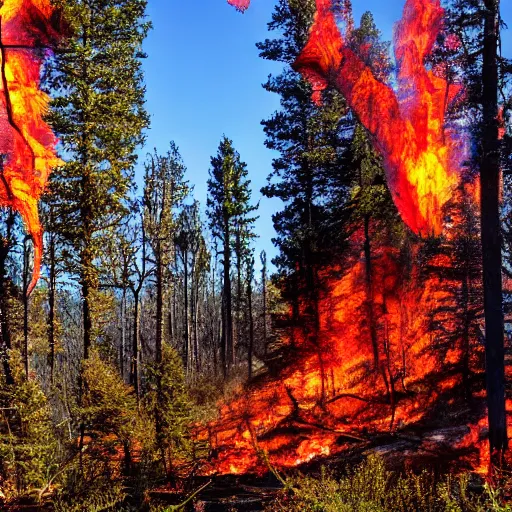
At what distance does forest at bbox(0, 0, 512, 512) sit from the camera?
417 inches

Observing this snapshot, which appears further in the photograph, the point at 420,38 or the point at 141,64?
the point at 141,64

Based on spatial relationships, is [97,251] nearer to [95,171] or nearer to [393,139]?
[95,171]

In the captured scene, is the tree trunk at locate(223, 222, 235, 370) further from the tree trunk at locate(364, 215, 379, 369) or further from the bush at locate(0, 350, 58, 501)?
the bush at locate(0, 350, 58, 501)

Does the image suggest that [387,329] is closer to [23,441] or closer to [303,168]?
[303,168]

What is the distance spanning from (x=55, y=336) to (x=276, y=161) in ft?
43.1

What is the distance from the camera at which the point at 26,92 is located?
14.4m

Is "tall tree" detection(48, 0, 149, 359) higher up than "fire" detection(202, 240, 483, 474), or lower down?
higher up

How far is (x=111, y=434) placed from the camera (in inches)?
469

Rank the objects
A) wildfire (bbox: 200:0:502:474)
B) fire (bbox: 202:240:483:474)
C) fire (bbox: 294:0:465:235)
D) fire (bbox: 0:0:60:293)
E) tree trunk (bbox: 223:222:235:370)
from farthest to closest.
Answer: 1. tree trunk (bbox: 223:222:235:370)
2. fire (bbox: 202:240:483:474)
3. wildfire (bbox: 200:0:502:474)
4. fire (bbox: 294:0:465:235)
5. fire (bbox: 0:0:60:293)

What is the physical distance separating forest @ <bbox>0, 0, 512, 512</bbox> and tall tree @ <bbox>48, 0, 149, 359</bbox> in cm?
7

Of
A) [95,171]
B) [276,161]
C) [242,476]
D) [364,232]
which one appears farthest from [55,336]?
[364,232]

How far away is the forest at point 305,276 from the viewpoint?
10.6m

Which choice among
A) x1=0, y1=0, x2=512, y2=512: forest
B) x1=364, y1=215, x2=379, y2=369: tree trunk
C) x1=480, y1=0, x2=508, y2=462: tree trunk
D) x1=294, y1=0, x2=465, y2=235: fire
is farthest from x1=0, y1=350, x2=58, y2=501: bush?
x1=364, y1=215, x2=379, y2=369: tree trunk

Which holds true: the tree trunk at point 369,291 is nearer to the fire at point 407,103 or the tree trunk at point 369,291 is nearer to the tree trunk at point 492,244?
the fire at point 407,103
